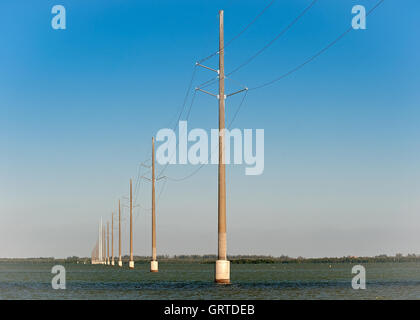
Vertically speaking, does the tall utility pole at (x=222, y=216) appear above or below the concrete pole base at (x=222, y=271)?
above

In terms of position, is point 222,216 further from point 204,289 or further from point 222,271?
point 204,289

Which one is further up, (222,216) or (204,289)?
(222,216)

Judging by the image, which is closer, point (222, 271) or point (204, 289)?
point (222, 271)

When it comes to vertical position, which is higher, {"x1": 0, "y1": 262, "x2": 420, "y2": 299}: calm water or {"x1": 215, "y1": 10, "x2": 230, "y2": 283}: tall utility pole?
{"x1": 215, "y1": 10, "x2": 230, "y2": 283}: tall utility pole

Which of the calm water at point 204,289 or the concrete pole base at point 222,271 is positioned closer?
the calm water at point 204,289

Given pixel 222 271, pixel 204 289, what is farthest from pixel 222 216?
pixel 204 289

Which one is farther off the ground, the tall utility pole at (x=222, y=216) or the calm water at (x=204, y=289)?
the tall utility pole at (x=222, y=216)

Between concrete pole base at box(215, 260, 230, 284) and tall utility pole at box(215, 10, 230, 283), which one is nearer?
tall utility pole at box(215, 10, 230, 283)

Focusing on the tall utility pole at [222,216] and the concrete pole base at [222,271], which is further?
the concrete pole base at [222,271]
